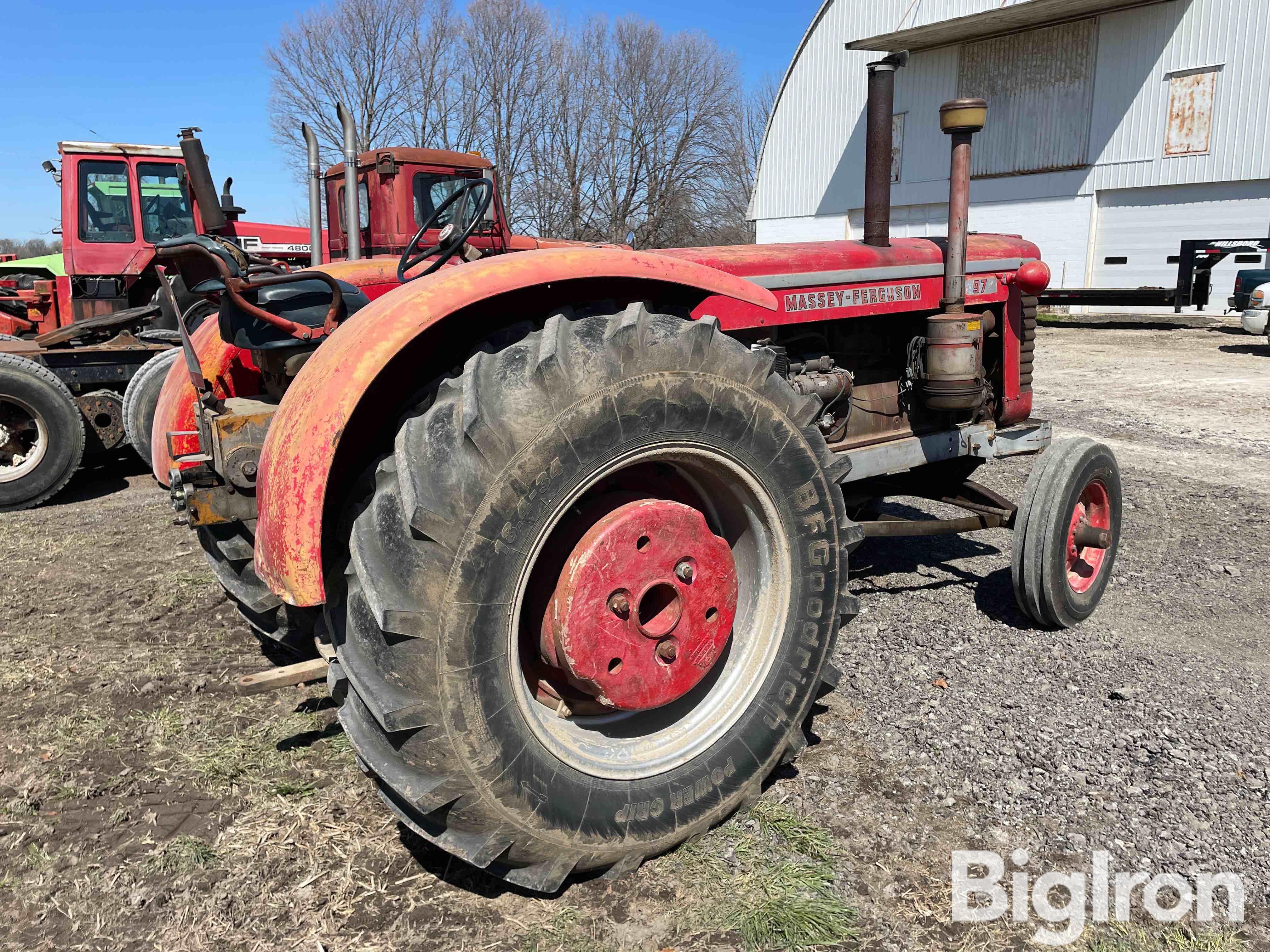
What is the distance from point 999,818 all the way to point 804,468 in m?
1.04

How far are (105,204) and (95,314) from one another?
1.09 meters

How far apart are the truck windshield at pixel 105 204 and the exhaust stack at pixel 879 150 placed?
6.98 metres

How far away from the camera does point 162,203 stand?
8.17 m

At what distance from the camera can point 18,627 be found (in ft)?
12.4

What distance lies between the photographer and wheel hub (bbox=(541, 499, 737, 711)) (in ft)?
6.67

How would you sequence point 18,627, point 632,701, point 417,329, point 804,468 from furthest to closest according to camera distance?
1. point 18,627
2. point 804,468
3. point 632,701
4. point 417,329

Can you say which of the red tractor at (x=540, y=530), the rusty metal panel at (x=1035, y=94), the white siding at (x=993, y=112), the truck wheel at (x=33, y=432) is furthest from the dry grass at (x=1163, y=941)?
the rusty metal panel at (x=1035, y=94)

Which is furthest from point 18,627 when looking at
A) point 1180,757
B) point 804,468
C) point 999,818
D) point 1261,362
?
point 1261,362

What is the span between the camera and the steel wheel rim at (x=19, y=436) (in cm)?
596

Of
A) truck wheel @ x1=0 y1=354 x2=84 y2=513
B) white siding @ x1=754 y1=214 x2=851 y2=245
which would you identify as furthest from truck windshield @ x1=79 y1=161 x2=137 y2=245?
white siding @ x1=754 y1=214 x2=851 y2=245

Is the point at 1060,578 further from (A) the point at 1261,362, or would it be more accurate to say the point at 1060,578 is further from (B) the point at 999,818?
(A) the point at 1261,362

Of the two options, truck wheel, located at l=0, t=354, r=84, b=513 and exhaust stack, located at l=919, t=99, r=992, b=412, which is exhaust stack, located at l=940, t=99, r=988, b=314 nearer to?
exhaust stack, located at l=919, t=99, r=992, b=412

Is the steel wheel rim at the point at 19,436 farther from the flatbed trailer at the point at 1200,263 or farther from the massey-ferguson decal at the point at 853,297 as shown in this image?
the flatbed trailer at the point at 1200,263

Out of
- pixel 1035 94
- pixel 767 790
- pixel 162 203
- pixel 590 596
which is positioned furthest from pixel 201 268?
pixel 1035 94
